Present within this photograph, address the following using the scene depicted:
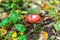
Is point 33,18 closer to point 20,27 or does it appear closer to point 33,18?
point 33,18

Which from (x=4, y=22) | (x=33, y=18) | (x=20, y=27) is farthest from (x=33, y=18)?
(x=4, y=22)

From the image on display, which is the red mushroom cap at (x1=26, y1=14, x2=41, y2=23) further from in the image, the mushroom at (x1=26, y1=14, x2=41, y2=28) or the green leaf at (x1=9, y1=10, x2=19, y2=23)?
the green leaf at (x1=9, y1=10, x2=19, y2=23)

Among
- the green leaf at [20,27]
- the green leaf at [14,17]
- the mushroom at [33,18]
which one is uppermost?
the green leaf at [14,17]

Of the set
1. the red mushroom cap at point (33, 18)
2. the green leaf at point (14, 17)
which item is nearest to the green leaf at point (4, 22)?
the green leaf at point (14, 17)

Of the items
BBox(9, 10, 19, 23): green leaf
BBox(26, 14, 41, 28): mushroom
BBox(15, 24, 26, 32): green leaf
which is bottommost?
BBox(15, 24, 26, 32): green leaf

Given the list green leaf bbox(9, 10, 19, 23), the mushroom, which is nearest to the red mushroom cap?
the mushroom

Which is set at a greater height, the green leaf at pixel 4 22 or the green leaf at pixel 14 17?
the green leaf at pixel 14 17

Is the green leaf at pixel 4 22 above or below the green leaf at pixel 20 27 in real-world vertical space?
above

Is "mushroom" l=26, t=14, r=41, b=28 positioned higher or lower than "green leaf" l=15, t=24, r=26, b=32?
higher

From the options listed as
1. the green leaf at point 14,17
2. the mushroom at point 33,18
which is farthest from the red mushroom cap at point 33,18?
the green leaf at point 14,17

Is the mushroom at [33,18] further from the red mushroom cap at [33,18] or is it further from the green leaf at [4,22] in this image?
the green leaf at [4,22]

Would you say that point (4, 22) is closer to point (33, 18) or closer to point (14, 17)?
point (14, 17)

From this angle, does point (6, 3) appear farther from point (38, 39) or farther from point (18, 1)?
point (38, 39)
